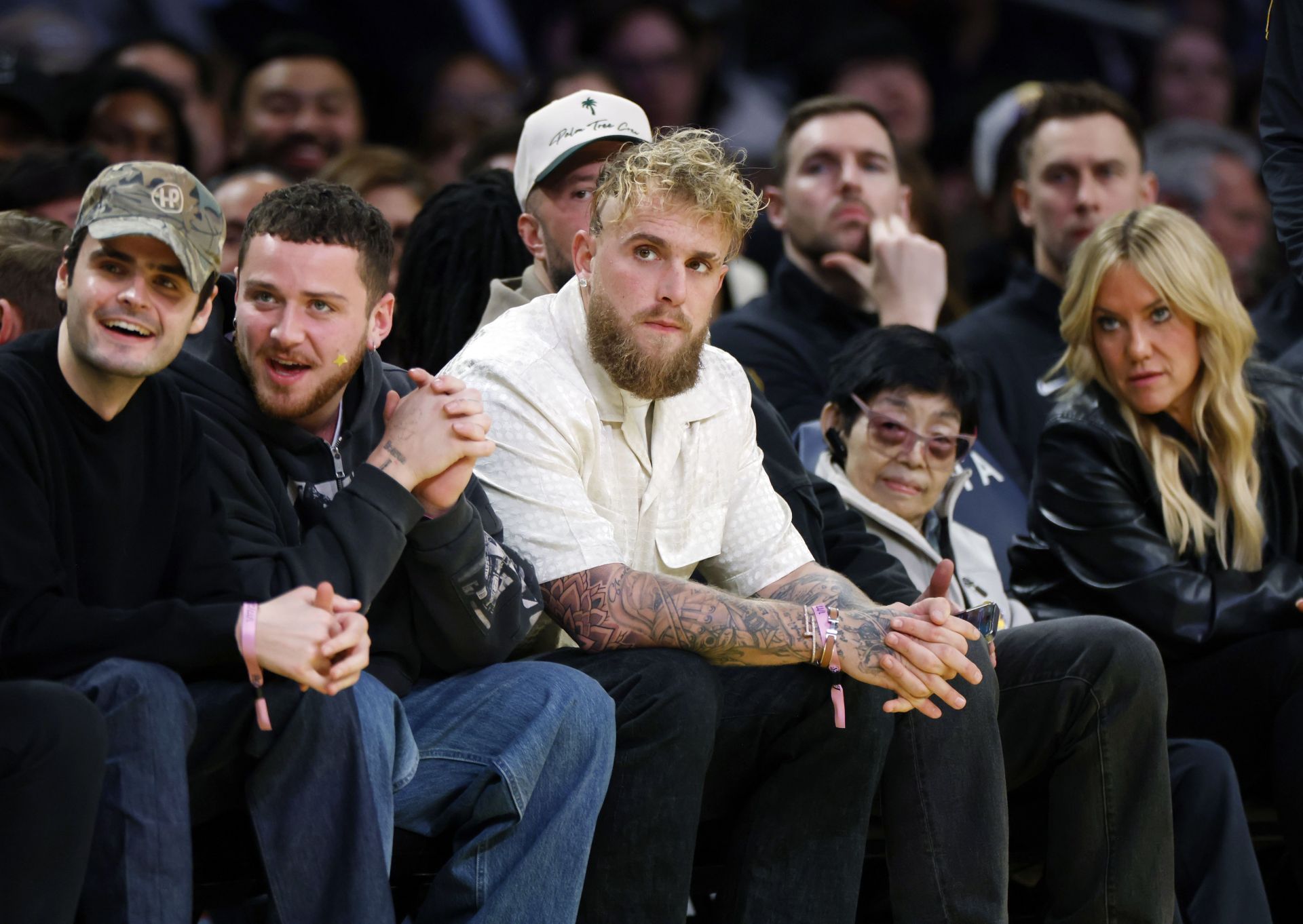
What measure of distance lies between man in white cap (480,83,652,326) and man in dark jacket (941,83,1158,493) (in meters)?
1.34

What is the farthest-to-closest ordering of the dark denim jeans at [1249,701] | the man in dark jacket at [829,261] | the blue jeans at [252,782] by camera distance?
the man in dark jacket at [829,261]
the dark denim jeans at [1249,701]
the blue jeans at [252,782]

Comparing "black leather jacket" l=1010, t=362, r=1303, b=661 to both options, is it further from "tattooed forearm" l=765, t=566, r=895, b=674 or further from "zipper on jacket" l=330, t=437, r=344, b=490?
"zipper on jacket" l=330, t=437, r=344, b=490

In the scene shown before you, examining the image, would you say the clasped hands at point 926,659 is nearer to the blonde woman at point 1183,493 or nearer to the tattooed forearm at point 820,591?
the tattooed forearm at point 820,591

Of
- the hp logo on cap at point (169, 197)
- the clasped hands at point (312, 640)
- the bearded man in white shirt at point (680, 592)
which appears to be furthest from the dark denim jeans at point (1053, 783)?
the hp logo on cap at point (169, 197)

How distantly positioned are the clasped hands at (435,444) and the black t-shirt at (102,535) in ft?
0.98

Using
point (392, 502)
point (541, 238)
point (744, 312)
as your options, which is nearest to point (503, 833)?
A: point (392, 502)

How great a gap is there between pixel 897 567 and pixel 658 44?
12.3 ft

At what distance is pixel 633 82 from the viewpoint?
6711mm

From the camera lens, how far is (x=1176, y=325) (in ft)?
12.5

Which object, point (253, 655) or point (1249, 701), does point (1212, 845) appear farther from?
point (253, 655)

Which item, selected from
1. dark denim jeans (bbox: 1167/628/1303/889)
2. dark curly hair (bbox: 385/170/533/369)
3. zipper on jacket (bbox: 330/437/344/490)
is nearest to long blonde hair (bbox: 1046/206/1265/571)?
dark denim jeans (bbox: 1167/628/1303/889)

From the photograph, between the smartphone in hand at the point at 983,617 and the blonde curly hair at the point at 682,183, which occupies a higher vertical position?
the blonde curly hair at the point at 682,183

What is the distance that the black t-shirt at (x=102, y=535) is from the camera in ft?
7.69

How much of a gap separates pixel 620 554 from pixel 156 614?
0.91 m
